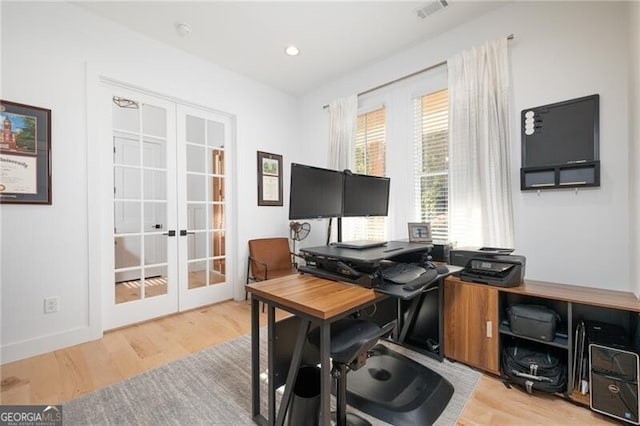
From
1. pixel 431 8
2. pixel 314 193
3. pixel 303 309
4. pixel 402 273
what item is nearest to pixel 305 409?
pixel 303 309

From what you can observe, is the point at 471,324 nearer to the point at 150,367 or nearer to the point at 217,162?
the point at 150,367

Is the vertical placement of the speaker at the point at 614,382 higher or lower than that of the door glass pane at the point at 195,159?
lower

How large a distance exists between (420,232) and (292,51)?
240 cm

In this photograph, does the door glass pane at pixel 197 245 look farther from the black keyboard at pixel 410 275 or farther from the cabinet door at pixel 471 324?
the cabinet door at pixel 471 324

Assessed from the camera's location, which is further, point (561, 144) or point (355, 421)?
point (561, 144)

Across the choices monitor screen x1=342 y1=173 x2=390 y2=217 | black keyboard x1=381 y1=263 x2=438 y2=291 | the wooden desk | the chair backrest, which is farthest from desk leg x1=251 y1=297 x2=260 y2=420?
the chair backrest

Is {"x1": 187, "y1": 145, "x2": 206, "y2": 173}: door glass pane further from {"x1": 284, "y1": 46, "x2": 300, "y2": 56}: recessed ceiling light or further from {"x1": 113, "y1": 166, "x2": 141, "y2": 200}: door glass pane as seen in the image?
{"x1": 284, "y1": 46, "x2": 300, "y2": 56}: recessed ceiling light

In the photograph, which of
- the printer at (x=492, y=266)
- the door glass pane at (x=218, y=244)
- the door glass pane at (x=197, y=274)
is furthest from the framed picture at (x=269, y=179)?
the printer at (x=492, y=266)

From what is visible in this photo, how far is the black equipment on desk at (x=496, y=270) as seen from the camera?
6.21ft

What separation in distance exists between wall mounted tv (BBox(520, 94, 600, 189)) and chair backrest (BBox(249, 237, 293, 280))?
9.07 ft

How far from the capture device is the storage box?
1.73 meters

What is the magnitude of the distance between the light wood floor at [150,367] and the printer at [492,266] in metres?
0.69

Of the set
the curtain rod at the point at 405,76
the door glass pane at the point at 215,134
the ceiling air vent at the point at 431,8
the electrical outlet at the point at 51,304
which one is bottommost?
the electrical outlet at the point at 51,304

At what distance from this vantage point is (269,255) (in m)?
3.64
